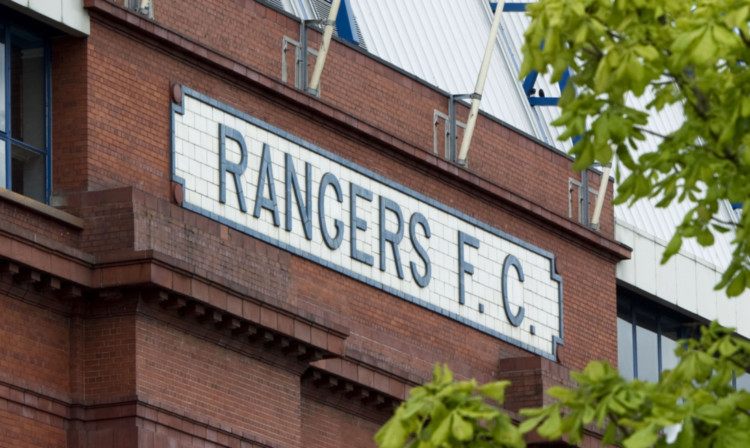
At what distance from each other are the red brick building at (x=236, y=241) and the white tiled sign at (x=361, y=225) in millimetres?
36

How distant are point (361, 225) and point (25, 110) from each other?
5.97 meters

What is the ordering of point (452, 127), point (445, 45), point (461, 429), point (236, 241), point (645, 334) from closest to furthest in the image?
point (461, 429)
point (236, 241)
point (452, 127)
point (445, 45)
point (645, 334)

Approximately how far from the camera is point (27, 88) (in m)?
26.5

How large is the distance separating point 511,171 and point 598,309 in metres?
3.33

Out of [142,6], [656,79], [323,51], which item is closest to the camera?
[656,79]

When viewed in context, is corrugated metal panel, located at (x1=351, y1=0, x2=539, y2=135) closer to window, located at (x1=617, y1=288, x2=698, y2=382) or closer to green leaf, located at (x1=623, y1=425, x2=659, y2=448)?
window, located at (x1=617, y1=288, x2=698, y2=382)

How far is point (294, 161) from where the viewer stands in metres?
29.3

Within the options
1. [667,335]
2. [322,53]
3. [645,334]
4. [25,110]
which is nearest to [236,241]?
[25,110]

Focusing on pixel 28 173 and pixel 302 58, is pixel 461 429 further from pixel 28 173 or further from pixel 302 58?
pixel 302 58

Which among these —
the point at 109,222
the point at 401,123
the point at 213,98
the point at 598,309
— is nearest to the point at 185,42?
the point at 213,98

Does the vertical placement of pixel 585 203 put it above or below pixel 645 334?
above

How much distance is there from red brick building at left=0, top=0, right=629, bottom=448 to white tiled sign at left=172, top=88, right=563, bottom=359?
0.12 ft

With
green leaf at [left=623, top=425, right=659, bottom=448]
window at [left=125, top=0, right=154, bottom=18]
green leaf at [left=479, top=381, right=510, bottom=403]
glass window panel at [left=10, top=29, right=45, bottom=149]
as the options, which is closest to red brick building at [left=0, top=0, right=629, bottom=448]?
glass window panel at [left=10, top=29, right=45, bottom=149]

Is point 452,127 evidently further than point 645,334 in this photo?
No
